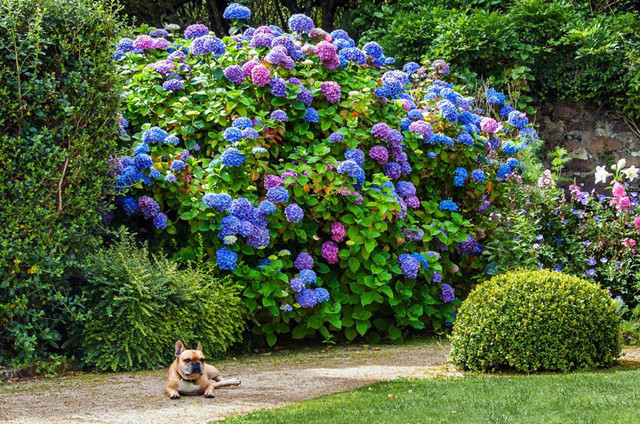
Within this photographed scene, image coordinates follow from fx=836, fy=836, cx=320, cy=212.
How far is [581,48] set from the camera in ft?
32.8

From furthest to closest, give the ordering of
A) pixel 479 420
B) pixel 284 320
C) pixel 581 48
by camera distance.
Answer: pixel 581 48 < pixel 284 320 < pixel 479 420

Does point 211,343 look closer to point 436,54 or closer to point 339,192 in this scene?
point 339,192

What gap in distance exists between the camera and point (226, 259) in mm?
6820

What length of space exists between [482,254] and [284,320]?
2.36m

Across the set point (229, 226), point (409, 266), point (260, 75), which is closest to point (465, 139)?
point (409, 266)

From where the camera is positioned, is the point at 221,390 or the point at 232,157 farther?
the point at 232,157

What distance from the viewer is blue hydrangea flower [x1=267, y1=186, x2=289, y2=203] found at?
22.9ft

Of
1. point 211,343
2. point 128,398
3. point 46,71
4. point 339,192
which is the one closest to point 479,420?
point 128,398

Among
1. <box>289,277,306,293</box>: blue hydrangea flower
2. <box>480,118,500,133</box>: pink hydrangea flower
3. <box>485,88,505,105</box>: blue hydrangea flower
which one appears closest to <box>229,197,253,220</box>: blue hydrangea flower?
<box>289,277,306,293</box>: blue hydrangea flower

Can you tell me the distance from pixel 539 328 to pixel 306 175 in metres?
2.48

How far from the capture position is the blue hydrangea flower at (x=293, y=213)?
23.0 ft

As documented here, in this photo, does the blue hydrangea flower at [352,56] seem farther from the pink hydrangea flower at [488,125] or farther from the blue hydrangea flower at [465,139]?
the pink hydrangea flower at [488,125]

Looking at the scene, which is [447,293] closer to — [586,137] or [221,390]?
[221,390]

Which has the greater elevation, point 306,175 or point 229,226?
point 306,175
